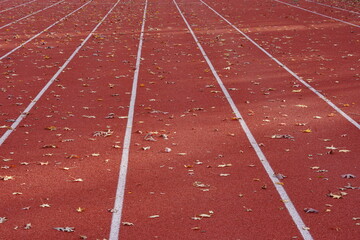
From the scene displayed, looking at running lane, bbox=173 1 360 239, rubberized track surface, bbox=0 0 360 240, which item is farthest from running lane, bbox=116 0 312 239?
running lane, bbox=173 1 360 239

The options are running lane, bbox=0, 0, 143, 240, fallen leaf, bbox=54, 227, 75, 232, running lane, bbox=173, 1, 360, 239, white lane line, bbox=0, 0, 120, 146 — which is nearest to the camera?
fallen leaf, bbox=54, 227, 75, 232

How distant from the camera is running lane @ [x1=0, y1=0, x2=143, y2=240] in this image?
5.55 metres

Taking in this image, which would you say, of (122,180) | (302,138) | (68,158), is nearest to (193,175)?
(122,180)

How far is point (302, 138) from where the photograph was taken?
802cm

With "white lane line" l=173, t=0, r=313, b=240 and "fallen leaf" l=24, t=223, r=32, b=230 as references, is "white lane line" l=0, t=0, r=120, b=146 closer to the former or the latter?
"fallen leaf" l=24, t=223, r=32, b=230

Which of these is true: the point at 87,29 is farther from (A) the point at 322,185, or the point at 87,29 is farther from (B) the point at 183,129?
(A) the point at 322,185

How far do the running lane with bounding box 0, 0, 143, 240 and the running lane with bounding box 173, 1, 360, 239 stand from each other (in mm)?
2152

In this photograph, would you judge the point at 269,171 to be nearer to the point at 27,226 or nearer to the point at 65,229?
the point at 65,229

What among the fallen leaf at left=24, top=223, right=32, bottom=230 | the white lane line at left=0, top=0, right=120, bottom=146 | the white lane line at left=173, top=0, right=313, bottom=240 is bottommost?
the white lane line at left=0, top=0, right=120, bottom=146

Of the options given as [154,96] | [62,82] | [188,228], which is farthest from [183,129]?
[62,82]

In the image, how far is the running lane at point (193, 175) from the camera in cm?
A: 541

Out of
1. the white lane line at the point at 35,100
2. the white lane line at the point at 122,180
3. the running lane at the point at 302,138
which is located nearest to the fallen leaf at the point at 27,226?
the white lane line at the point at 122,180

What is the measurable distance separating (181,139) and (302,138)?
5.92 feet

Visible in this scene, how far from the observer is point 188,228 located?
17.6 feet
